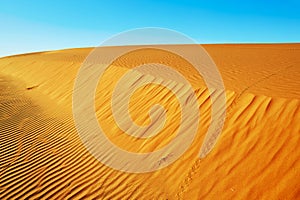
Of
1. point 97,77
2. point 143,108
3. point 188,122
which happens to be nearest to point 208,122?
point 188,122

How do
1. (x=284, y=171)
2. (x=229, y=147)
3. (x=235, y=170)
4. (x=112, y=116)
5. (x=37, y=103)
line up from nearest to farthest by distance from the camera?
(x=284, y=171) < (x=235, y=170) < (x=229, y=147) < (x=112, y=116) < (x=37, y=103)

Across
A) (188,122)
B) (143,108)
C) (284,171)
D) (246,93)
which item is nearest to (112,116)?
(143,108)

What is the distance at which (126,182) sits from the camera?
16.0 feet

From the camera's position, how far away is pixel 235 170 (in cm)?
431

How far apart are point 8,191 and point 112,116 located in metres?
3.71

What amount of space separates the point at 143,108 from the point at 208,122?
2.48 metres

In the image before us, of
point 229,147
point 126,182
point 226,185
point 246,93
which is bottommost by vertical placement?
point 126,182

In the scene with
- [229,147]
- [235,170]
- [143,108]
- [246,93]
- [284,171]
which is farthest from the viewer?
[143,108]

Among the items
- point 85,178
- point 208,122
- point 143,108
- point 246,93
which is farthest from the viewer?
point 143,108

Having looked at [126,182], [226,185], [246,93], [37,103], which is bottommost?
[37,103]

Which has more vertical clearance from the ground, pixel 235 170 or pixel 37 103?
pixel 235 170

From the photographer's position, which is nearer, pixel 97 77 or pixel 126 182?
pixel 126 182

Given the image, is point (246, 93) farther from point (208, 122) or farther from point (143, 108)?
point (143, 108)

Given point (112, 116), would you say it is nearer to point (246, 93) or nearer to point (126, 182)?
point (126, 182)
